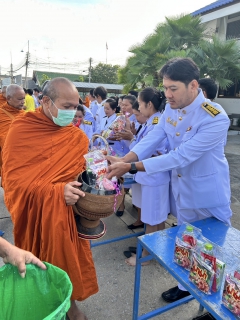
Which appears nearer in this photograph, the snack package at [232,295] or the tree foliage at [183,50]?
the snack package at [232,295]

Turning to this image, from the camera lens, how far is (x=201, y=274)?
4.00ft

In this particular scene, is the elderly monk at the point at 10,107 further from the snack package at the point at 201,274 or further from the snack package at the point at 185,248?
the snack package at the point at 201,274

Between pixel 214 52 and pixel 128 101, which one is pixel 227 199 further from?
pixel 214 52

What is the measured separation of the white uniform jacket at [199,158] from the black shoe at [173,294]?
86 centimetres

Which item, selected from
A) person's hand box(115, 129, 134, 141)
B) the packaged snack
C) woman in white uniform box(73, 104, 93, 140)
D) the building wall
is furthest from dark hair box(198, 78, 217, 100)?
the building wall

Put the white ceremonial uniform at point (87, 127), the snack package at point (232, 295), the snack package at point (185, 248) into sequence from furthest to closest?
the white ceremonial uniform at point (87, 127) → the snack package at point (185, 248) → the snack package at point (232, 295)

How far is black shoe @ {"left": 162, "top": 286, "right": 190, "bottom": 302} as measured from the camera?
2283 mm

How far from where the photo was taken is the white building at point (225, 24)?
40.0 feet

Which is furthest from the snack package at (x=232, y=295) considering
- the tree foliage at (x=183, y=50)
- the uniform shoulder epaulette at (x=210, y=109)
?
the tree foliage at (x=183, y=50)

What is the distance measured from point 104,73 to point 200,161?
34511 millimetres

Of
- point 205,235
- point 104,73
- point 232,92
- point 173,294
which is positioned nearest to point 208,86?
point 205,235

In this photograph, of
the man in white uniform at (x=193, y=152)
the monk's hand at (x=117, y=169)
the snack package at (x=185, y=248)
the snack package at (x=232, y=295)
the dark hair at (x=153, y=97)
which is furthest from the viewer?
the dark hair at (x=153, y=97)

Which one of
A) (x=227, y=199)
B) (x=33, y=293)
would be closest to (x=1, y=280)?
(x=33, y=293)

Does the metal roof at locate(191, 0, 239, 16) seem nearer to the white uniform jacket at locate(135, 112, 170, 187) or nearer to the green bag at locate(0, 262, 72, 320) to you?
the white uniform jacket at locate(135, 112, 170, 187)
